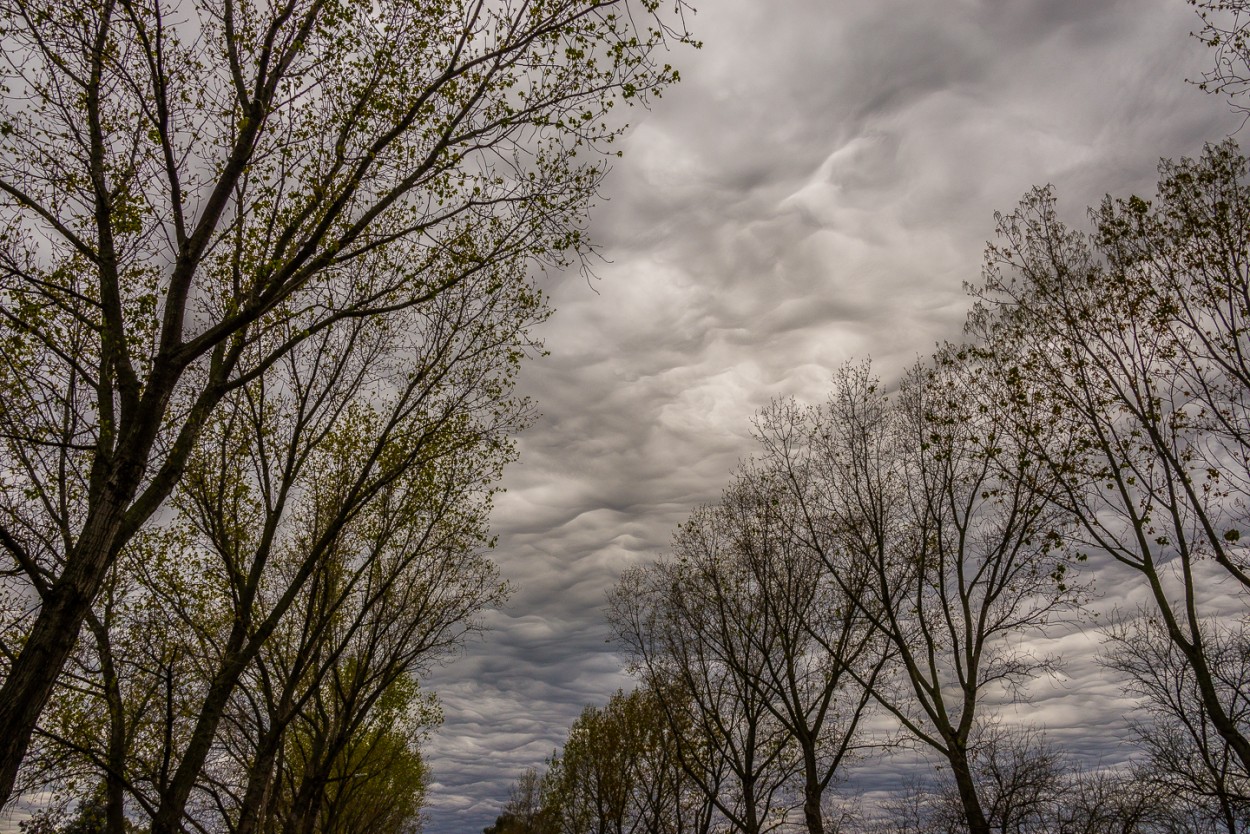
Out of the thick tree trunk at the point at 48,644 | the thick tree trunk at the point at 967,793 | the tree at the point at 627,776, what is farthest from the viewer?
the tree at the point at 627,776

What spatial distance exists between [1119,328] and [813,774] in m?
13.1

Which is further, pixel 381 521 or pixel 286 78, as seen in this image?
pixel 381 521

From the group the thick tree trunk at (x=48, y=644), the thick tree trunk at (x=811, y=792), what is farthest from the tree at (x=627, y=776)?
the thick tree trunk at (x=48, y=644)

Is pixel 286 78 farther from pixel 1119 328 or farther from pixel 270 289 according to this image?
pixel 1119 328

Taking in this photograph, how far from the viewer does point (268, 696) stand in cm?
1149

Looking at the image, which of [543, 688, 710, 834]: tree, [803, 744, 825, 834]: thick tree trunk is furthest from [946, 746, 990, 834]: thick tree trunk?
[543, 688, 710, 834]: tree

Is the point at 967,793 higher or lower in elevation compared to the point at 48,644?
lower

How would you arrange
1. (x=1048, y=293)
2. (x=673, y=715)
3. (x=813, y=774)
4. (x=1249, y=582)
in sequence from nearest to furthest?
1. (x=1249, y=582)
2. (x=1048, y=293)
3. (x=813, y=774)
4. (x=673, y=715)

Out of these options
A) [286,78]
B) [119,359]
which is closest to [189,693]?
[119,359]

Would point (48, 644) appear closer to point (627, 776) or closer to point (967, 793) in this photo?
point (967, 793)

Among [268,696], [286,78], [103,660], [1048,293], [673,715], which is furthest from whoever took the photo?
[673,715]

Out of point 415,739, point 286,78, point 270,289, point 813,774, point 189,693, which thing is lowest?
point 813,774

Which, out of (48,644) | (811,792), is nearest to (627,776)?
(811,792)

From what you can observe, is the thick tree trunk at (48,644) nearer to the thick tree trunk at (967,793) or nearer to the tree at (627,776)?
the thick tree trunk at (967,793)
